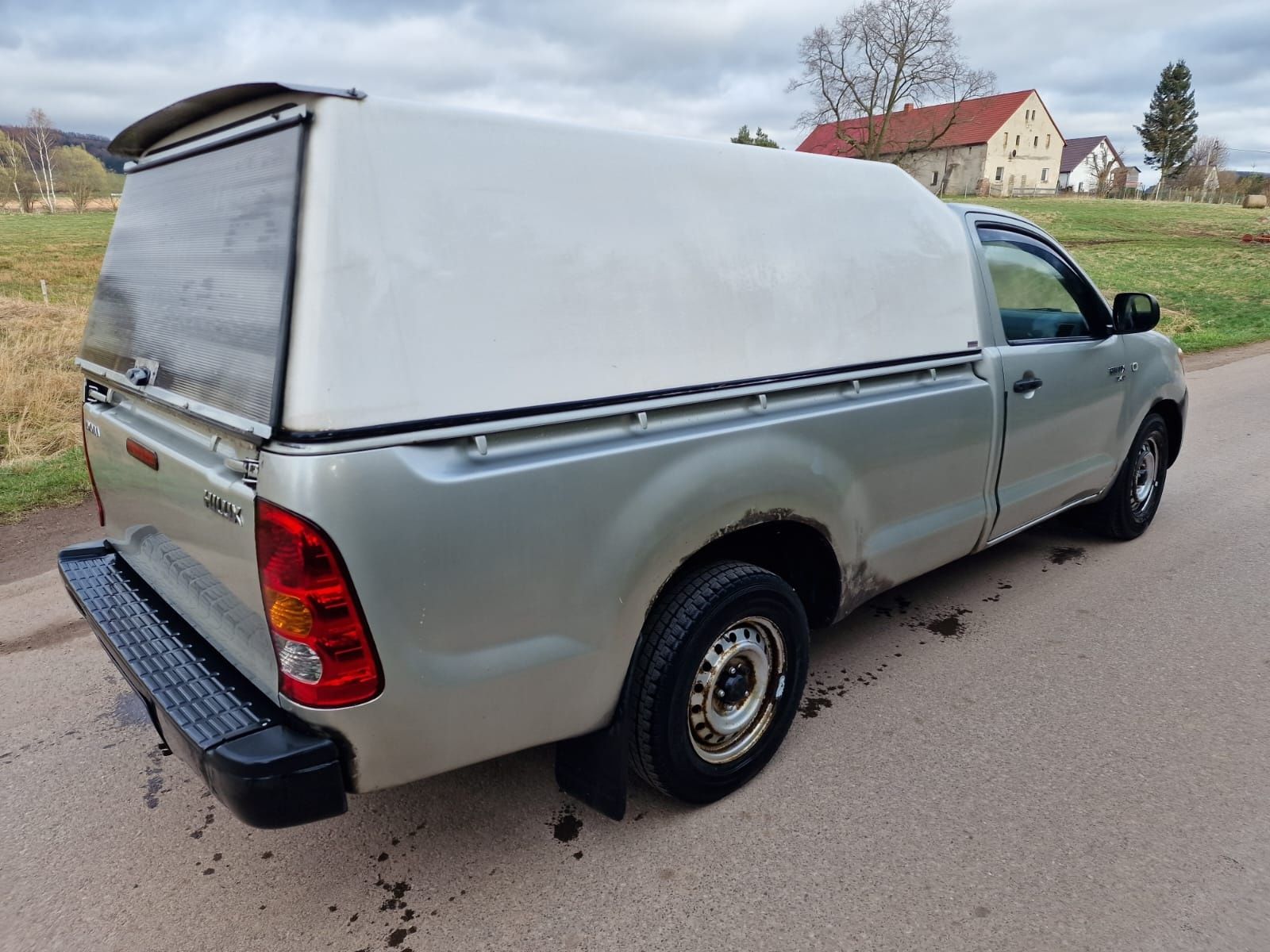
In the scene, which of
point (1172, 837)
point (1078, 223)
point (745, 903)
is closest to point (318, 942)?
point (745, 903)

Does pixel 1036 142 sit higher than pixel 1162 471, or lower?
higher

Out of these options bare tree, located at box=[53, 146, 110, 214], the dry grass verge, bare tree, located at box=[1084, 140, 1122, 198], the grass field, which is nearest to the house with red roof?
bare tree, located at box=[1084, 140, 1122, 198]

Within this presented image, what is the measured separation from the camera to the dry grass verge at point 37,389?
713 centimetres

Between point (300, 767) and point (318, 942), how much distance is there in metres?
0.65

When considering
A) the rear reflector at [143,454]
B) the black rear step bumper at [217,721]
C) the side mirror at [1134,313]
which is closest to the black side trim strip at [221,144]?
the rear reflector at [143,454]

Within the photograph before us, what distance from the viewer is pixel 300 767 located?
6.40 feet

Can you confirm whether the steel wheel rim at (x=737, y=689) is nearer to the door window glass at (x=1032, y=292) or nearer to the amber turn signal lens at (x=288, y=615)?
the amber turn signal lens at (x=288, y=615)

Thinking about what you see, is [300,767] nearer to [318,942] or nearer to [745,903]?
[318,942]

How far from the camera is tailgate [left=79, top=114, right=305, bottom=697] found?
Answer: 1.99 m

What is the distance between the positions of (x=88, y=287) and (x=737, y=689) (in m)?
21.4

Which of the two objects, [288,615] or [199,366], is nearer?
[288,615]

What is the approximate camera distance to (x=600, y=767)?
2.53 metres

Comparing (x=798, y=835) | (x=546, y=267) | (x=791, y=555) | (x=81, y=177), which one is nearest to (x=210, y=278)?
(x=546, y=267)

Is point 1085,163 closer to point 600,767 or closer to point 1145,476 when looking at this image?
point 1145,476
